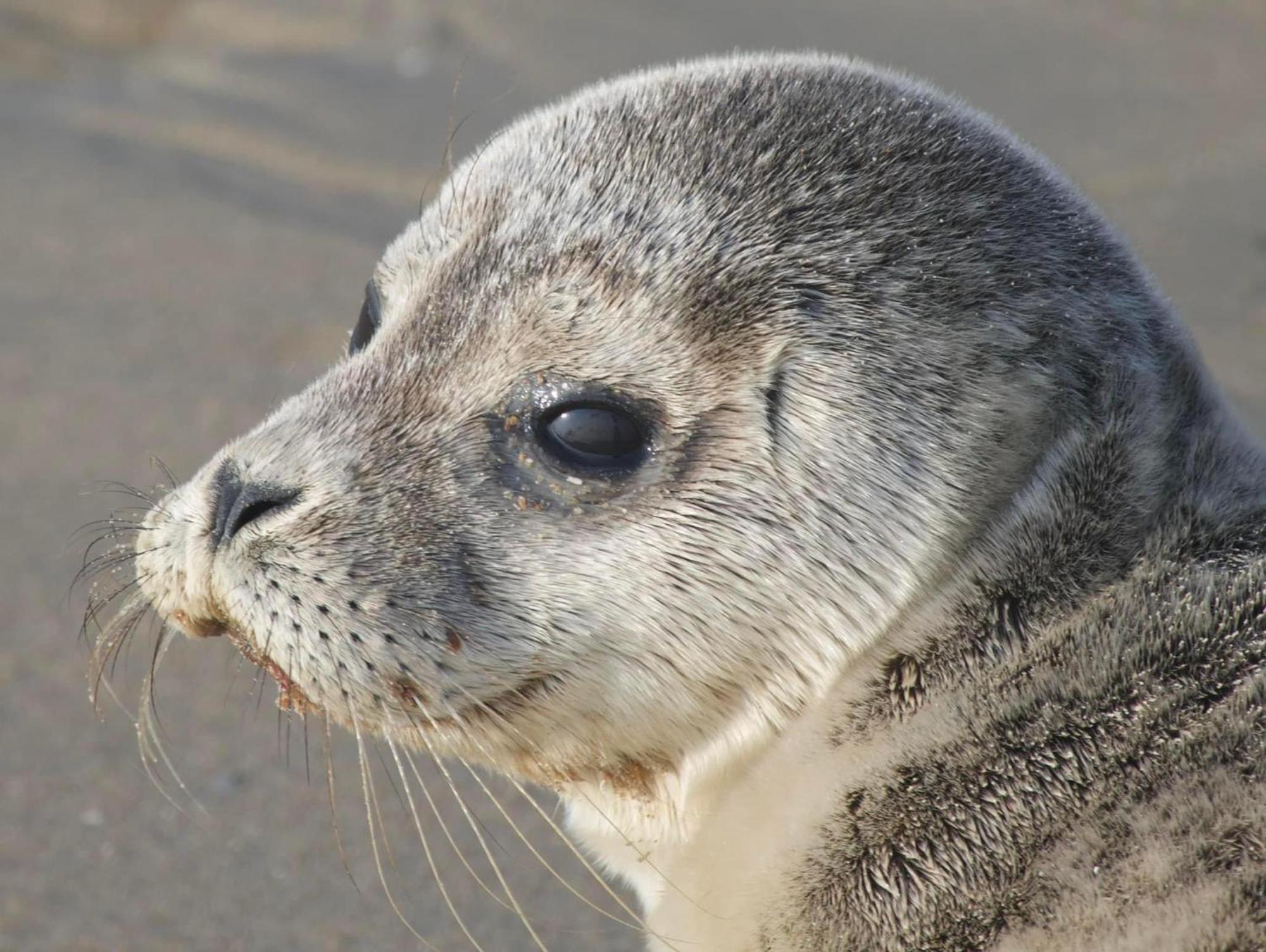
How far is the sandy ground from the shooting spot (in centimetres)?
354

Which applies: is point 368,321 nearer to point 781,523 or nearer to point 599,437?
point 599,437

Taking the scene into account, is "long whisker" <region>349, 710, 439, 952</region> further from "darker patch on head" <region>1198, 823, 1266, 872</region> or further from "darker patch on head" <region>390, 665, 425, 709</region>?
"darker patch on head" <region>1198, 823, 1266, 872</region>

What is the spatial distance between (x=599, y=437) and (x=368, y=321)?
0.67m

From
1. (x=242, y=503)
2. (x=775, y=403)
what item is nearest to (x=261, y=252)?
(x=242, y=503)

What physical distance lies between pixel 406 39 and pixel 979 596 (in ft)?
20.3

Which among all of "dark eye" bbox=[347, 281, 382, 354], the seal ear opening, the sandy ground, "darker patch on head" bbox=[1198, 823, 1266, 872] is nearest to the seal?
the seal ear opening

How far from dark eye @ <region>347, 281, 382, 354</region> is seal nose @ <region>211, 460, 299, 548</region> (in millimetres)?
486

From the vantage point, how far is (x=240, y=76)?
7730 millimetres

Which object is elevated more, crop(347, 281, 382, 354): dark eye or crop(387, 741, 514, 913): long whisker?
crop(347, 281, 382, 354): dark eye

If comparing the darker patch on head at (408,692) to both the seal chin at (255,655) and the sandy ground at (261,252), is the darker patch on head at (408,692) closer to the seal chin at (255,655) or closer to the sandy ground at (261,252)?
the seal chin at (255,655)

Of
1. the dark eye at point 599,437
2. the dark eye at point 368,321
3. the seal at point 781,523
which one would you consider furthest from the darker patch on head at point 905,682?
the dark eye at point 368,321

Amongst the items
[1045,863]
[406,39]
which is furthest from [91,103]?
[1045,863]

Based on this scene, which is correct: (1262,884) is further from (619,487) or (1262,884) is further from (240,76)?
(240,76)

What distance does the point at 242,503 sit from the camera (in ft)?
8.37
